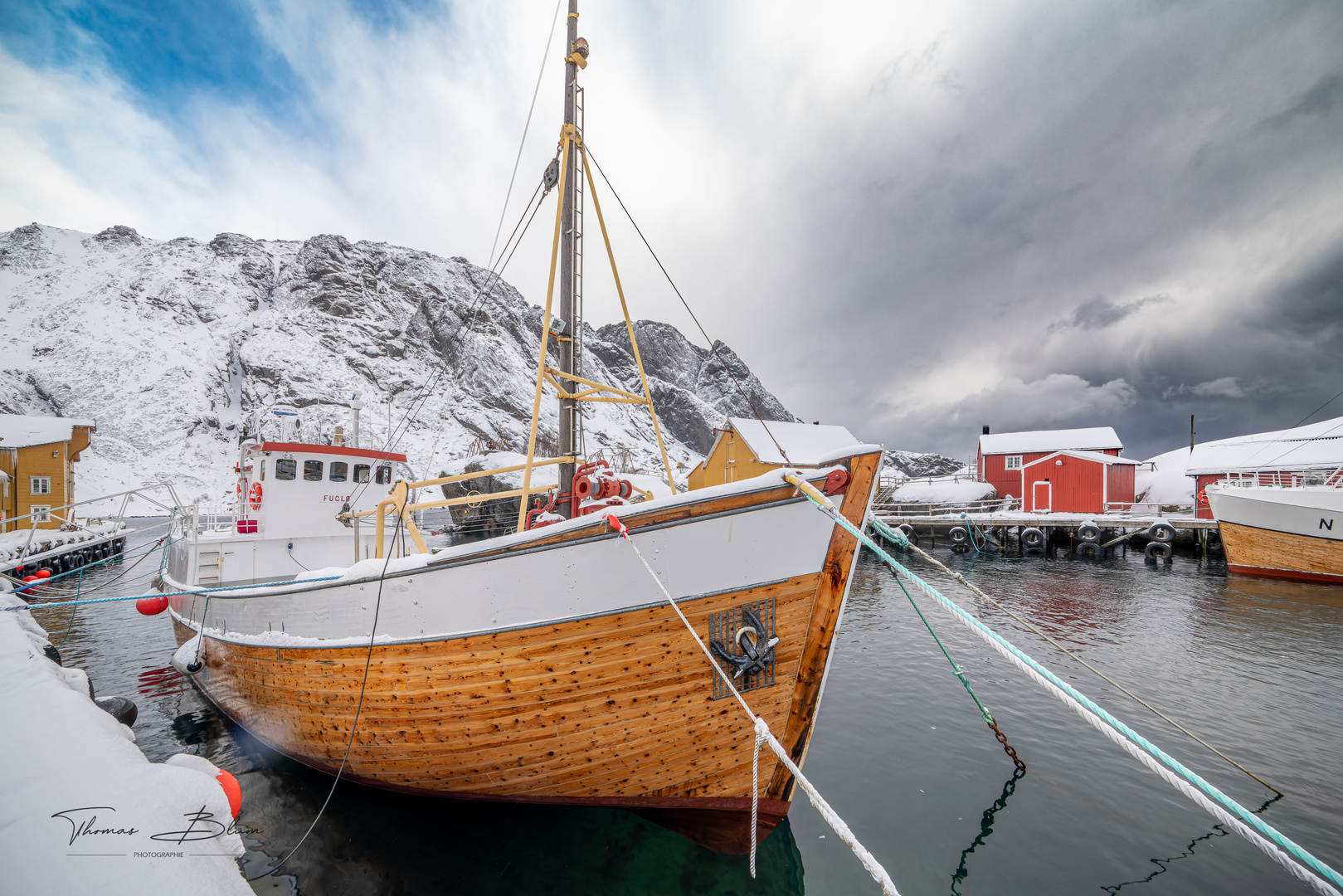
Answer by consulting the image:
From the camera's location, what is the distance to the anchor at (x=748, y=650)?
3881 millimetres

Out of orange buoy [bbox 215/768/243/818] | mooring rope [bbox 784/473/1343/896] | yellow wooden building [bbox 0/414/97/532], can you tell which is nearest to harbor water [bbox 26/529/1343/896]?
orange buoy [bbox 215/768/243/818]

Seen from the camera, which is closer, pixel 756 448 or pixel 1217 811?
pixel 1217 811

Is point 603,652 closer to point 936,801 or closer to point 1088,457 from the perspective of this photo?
point 936,801

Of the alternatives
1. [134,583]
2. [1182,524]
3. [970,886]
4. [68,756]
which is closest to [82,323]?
[134,583]

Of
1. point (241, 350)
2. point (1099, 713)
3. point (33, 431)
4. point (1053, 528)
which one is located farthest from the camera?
point (241, 350)

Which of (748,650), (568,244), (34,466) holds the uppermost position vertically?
(568,244)

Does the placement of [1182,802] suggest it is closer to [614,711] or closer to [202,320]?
[614,711]

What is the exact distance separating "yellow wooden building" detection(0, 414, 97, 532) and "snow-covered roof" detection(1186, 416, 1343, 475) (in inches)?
2351

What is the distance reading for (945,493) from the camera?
3597 centimetres

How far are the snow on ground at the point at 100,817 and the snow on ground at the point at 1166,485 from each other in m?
48.7

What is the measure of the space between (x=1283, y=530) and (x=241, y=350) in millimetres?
109746

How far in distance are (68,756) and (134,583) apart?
20462mm

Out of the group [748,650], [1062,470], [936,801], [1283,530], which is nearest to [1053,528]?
[1062,470]

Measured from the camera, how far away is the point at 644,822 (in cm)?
478
